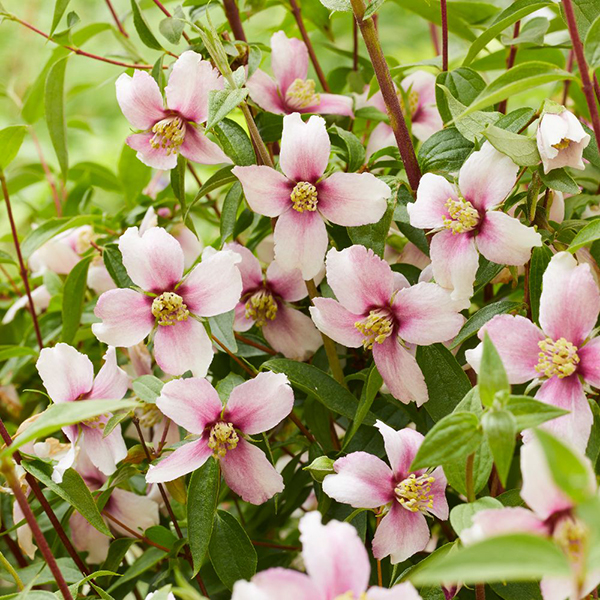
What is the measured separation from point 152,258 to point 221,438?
0.14 m

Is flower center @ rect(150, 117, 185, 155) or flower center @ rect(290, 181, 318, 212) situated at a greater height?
flower center @ rect(150, 117, 185, 155)

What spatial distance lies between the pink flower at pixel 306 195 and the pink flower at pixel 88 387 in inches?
6.2

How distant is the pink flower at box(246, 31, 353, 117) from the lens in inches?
26.6

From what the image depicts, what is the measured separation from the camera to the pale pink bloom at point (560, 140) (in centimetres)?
50

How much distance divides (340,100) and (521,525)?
1.46ft

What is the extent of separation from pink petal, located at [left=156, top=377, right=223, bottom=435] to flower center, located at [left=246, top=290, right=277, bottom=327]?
123mm

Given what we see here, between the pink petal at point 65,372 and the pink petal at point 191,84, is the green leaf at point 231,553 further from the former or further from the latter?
the pink petal at point 191,84

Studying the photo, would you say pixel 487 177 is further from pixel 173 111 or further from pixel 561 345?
pixel 173 111

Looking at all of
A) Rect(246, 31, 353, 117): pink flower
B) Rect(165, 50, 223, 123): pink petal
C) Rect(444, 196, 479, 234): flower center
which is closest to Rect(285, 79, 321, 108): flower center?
Rect(246, 31, 353, 117): pink flower

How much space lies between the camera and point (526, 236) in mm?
508

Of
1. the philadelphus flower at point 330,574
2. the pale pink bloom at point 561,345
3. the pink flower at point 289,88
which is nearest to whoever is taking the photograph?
the philadelphus flower at point 330,574

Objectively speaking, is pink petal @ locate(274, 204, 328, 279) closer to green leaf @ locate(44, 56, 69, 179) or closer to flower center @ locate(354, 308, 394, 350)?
flower center @ locate(354, 308, 394, 350)

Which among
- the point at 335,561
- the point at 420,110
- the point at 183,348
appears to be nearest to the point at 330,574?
the point at 335,561

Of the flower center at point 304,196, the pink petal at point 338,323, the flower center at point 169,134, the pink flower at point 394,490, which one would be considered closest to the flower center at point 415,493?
the pink flower at point 394,490
